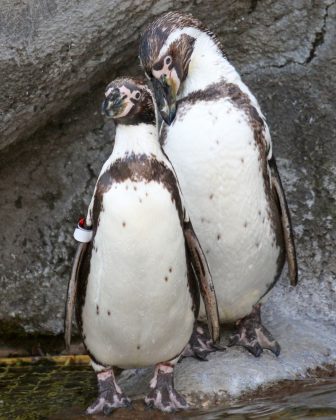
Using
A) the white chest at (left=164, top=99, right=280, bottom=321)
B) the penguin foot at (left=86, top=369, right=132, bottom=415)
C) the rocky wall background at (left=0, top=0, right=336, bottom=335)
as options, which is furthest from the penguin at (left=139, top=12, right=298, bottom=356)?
the penguin foot at (left=86, top=369, right=132, bottom=415)

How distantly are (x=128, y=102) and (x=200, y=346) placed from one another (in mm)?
1037

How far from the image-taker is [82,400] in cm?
425

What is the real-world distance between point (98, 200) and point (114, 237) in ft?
0.43

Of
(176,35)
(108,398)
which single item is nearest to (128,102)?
(176,35)

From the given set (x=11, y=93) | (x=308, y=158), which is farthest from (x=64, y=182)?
(x=308, y=158)

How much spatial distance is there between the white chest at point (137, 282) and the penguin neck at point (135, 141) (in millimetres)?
108

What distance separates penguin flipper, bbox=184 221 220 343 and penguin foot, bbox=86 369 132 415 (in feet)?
1.19

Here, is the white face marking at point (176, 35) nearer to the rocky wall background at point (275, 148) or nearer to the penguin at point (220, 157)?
the penguin at point (220, 157)

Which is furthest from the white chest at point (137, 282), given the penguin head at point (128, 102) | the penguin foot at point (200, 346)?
the penguin foot at point (200, 346)

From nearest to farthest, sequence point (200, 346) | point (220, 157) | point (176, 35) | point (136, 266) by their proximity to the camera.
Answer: point (136, 266), point (220, 157), point (176, 35), point (200, 346)

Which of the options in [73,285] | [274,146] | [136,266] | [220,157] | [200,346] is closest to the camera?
[136,266]

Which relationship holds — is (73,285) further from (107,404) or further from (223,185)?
(223,185)

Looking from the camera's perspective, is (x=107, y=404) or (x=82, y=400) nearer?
(x=107, y=404)

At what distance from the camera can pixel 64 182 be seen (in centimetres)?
499
